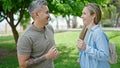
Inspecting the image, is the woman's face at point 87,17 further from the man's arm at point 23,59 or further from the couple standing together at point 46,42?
the man's arm at point 23,59

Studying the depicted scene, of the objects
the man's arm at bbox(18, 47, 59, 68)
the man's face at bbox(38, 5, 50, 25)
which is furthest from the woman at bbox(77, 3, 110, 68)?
the man's face at bbox(38, 5, 50, 25)

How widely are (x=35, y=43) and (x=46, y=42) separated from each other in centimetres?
16

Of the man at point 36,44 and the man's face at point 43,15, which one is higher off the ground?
the man's face at point 43,15

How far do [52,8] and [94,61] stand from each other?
10453 mm

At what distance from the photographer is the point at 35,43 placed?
3.87 m

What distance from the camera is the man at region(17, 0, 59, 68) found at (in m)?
3.80

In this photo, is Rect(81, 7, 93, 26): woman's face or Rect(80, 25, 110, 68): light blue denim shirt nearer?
Rect(80, 25, 110, 68): light blue denim shirt

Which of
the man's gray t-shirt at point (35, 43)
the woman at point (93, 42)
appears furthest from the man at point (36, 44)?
the woman at point (93, 42)

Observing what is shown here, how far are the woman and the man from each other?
1.36 ft

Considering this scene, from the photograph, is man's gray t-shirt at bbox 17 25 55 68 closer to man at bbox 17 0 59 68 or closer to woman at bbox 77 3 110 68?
man at bbox 17 0 59 68

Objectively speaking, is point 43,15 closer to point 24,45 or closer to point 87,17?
point 24,45

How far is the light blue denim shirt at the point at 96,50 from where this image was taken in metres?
3.92

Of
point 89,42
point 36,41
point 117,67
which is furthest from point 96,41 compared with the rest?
point 117,67

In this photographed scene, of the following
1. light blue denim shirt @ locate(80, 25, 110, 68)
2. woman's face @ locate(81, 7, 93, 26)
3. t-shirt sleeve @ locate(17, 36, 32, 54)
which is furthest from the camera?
woman's face @ locate(81, 7, 93, 26)
